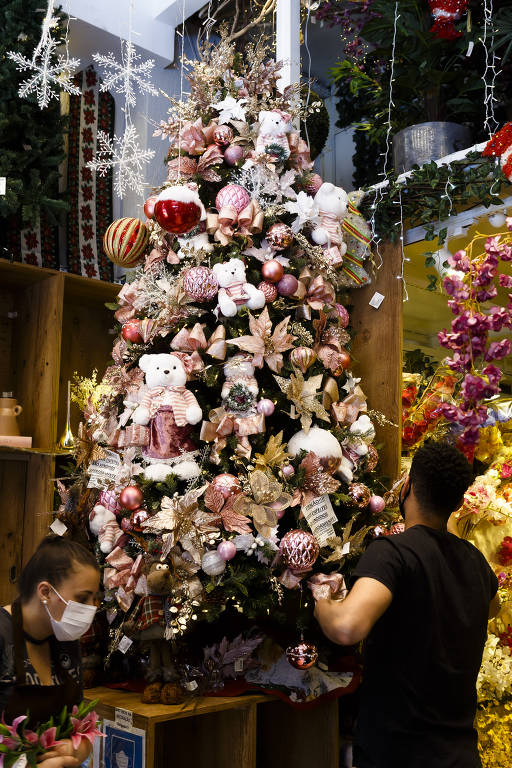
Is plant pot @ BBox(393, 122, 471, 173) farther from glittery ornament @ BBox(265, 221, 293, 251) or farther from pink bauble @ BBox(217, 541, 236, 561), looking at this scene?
pink bauble @ BBox(217, 541, 236, 561)

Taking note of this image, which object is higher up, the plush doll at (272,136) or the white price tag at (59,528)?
the plush doll at (272,136)

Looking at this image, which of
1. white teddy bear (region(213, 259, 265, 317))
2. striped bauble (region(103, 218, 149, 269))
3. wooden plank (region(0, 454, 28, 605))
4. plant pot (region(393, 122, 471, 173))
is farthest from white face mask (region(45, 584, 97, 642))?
plant pot (region(393, 122, 471, 173))

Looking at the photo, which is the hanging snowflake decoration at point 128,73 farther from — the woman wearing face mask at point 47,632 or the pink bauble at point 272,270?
the woman wearing face mask at point 47,632

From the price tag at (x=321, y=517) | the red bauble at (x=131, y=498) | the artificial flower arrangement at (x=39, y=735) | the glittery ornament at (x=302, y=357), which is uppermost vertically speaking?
the glittery ornament at (x=302, y=357)

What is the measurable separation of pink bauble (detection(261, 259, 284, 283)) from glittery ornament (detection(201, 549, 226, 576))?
2.97 ft

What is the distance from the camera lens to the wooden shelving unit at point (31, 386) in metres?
3.26

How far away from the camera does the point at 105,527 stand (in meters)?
2.31

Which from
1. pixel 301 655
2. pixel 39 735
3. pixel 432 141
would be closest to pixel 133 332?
pixel 301 655

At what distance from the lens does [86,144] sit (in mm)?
3723

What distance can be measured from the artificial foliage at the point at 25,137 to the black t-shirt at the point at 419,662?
2304 mm

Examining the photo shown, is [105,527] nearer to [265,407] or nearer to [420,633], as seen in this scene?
[265,407]

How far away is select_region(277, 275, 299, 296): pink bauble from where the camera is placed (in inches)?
94.5

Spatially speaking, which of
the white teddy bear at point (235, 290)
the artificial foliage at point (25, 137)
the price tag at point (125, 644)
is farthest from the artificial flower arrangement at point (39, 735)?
the artificial foliage at point (25, 137)

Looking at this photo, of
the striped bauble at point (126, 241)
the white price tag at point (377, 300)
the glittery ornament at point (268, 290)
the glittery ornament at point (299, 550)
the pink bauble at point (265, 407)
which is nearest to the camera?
the glittery ornament at point (299, 550)
